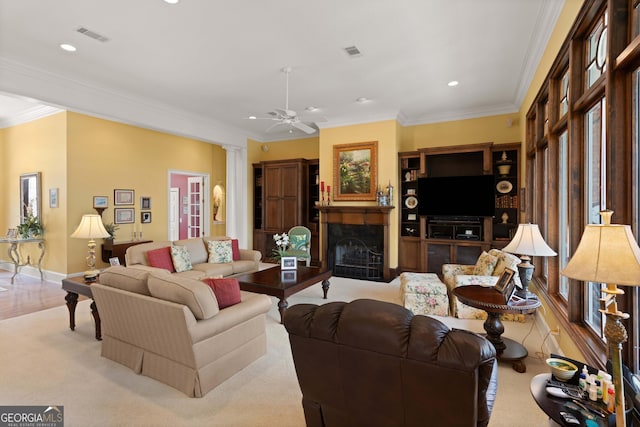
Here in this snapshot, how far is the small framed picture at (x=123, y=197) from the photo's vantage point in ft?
21.3

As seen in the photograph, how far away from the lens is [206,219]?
878 cm

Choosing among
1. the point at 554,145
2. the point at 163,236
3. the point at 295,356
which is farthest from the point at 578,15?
the point at 163,236

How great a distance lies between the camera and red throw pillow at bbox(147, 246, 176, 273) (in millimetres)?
4566

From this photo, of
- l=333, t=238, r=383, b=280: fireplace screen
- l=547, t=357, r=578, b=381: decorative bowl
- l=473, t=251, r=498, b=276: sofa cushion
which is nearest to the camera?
l=547, t=357, r=578, b=381: decorative bowl

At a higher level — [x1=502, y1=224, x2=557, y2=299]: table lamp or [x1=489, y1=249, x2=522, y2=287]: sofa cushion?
[x1=502, y1=224, x2=557, y2=299]: table lamp

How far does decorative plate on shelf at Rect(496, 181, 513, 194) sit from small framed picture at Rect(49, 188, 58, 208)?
26.9 ft

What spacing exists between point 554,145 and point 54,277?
8.20m

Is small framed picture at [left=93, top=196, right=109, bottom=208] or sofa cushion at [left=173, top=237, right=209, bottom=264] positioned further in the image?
small framed picture at [left=93, top=196, right=109, bottom=208]

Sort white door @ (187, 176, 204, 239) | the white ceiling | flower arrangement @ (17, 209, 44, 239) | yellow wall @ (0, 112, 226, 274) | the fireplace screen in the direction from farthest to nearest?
1. white door @ (187, 176, 204, 239)
2. the fireplace screen
3. flower arrangement @ (17, 209, 44, 239)
4. yellow wall @ (0, 112, 226, 274)
5. the white ceiling

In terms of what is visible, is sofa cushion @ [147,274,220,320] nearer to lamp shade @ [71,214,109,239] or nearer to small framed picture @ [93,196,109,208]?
lamp shade @ [71,214,109,239]

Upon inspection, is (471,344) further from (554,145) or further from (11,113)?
(11,113)

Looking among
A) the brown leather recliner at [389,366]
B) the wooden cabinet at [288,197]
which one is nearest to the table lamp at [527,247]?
the brown leather recliner at [389,366]

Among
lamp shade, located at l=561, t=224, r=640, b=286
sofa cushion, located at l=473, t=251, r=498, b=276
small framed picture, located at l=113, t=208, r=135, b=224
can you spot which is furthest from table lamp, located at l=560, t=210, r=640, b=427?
small framed picture, located at l=113, t=208, r=135, b=224

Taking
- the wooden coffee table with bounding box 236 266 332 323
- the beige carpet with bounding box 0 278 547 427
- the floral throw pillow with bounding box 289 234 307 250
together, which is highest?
the floral throw pillow with bounding box 289 234 307 250
